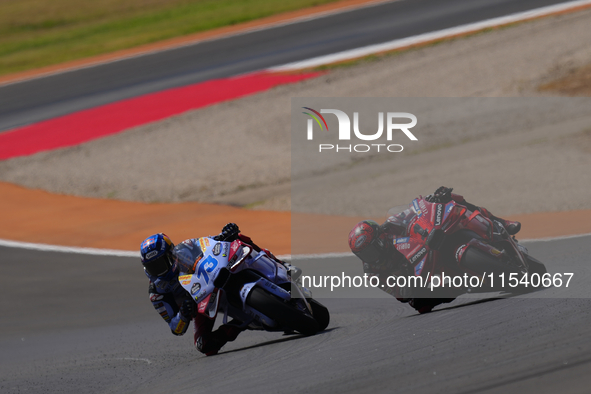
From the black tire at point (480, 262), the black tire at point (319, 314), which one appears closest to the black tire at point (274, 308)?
the black tire at point (319, 314)

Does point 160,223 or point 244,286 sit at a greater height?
point 160,223

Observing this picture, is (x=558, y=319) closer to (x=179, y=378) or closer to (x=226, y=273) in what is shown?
(x=226, y=273)

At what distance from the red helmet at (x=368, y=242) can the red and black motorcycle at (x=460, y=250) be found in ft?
0.74

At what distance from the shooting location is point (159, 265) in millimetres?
6789

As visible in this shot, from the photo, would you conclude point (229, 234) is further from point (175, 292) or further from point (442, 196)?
point (442, 196)

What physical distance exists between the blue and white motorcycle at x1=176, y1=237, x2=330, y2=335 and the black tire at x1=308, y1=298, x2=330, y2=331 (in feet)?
0.62

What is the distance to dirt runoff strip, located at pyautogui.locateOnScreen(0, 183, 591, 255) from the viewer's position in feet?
41.1

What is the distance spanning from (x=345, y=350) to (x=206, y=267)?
1.51m

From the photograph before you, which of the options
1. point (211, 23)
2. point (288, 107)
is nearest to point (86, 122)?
point (288, 107)

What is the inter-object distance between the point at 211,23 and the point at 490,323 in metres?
26.5

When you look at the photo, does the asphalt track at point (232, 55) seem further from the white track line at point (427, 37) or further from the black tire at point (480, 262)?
the black tire at point (480, 262)

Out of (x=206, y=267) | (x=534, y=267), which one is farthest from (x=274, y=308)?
(x=534, y=267)

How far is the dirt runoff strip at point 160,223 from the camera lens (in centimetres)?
1253

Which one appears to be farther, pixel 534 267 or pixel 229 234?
pixel 534 267
